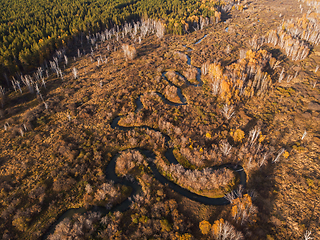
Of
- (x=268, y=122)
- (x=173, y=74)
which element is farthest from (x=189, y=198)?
(x=173, y=74)

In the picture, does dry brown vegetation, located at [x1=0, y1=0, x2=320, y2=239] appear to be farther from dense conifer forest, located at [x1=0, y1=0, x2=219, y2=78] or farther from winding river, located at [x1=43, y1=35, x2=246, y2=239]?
dense conifer forest, located at [x1=0, y1=0, x2=219, y2=78]

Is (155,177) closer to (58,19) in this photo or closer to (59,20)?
(59,20)

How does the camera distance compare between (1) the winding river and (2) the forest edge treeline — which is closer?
(1) the winding river

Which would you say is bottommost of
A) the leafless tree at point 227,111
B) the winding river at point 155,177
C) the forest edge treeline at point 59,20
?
the winding river at point 155,177

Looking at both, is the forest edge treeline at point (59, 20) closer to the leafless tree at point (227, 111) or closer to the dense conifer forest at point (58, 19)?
the dense conifer forest at point (58, 19)

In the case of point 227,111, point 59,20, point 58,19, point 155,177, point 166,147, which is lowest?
point 155,177

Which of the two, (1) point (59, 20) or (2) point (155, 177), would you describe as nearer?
(2) point (155, 177)

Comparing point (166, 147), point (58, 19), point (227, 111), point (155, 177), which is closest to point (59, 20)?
point (58, 19)

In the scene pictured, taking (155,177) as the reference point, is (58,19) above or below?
above

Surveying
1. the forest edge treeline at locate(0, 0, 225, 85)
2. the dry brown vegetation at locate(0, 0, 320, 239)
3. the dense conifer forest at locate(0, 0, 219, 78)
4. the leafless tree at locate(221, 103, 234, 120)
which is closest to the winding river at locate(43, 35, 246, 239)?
the dry brown vegetation at locate(0, 0, 320, 239)

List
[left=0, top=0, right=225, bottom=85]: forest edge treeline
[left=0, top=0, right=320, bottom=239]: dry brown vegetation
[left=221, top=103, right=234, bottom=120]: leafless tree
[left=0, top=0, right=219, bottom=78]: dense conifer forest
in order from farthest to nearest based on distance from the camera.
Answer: [left=0, top=0, right=219, bottom=78]: dense conifer forest
[left=0, top=0, right=225, bottom=85]: forest edge treeline
[left=221, top=103, right=234, bottom=120]: leafless tree
[left=0, top=0, right=320, bottom=239]: dry brown vegetation

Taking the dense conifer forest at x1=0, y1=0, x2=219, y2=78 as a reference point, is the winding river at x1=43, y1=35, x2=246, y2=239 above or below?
below

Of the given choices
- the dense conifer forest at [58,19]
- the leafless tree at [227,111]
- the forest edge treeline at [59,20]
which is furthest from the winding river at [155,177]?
the dense conifer forest at [58,19]
